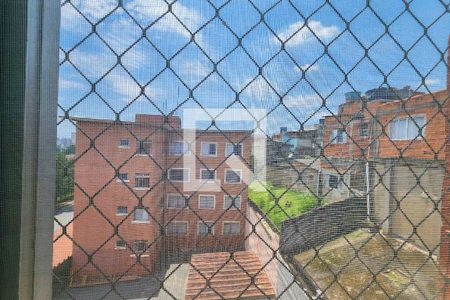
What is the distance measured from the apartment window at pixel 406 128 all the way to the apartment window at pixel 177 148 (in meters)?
0.48

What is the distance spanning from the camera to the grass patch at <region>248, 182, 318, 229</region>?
0.65m

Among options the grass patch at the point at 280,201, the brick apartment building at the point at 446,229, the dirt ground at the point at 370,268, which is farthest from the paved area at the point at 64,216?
the brick apartment building at the point at 446,229

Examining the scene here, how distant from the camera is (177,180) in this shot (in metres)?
0.61

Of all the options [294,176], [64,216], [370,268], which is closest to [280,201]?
[294,176]

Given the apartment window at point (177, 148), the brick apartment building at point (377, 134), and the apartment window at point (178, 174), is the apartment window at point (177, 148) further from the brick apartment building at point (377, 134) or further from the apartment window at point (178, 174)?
the brick apartment building at point (377, 134)

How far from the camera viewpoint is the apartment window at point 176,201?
607 mm

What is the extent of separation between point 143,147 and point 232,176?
19 centimetres

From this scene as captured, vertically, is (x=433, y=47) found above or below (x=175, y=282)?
above

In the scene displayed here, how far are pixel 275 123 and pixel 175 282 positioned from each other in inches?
15.3

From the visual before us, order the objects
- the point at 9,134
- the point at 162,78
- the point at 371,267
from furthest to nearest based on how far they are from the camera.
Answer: the point at 371,267, the point at 162,78, the point at 9,134

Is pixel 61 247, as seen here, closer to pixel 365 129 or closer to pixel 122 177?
pixel 122 177

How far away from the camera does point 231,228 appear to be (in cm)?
63

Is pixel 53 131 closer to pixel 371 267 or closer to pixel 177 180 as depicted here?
pixel 177 180

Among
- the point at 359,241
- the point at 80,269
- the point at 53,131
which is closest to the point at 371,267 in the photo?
the point at 359,241
